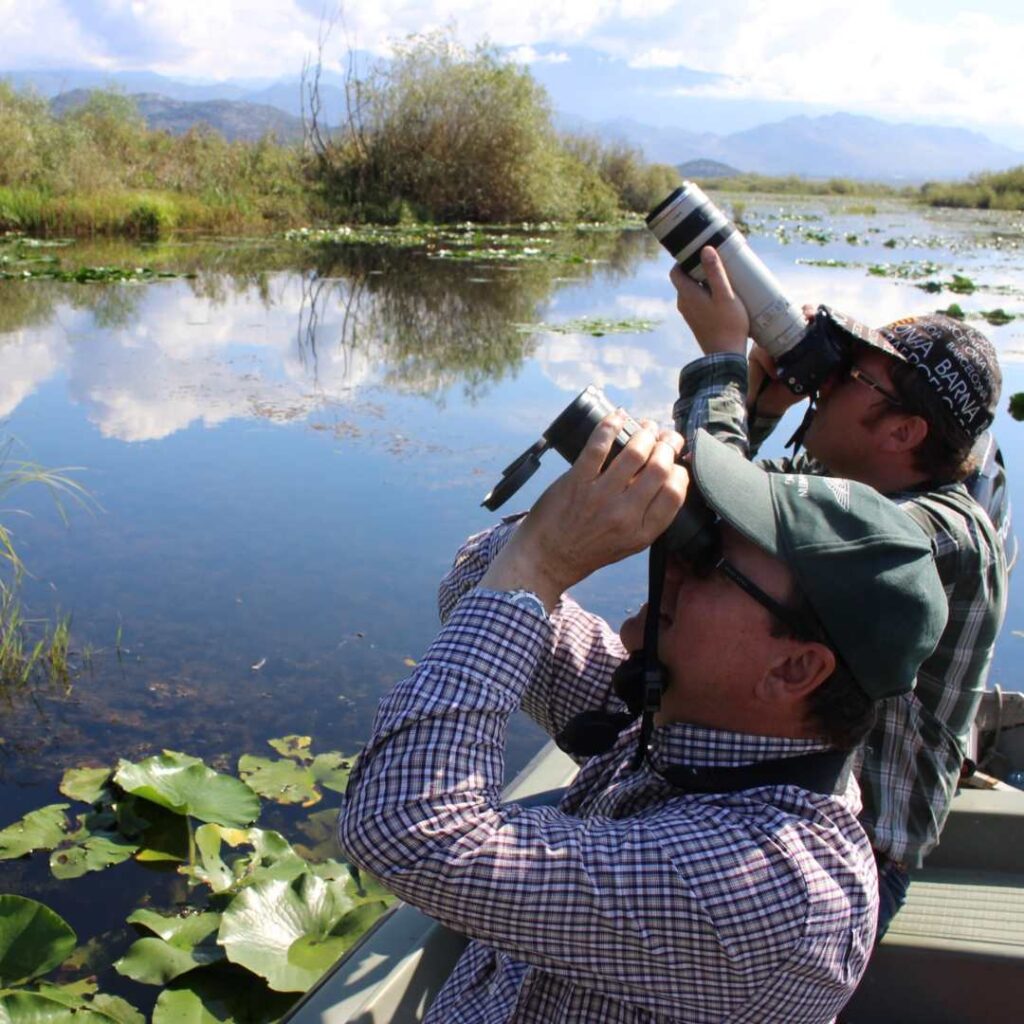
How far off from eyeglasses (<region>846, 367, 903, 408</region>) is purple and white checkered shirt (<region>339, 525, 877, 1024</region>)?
2.45 ft

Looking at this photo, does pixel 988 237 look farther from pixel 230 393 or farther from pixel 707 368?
pixel 707 368

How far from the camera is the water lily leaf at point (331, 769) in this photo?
293 cm

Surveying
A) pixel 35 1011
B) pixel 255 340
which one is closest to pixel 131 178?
pixel 255 340

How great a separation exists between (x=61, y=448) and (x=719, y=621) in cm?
496

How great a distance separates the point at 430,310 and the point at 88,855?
8139 millimetres

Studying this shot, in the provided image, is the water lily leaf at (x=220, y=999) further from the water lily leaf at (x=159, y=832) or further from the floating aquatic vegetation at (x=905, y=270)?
the floating aquatic vegetation at (x=905, y=270)

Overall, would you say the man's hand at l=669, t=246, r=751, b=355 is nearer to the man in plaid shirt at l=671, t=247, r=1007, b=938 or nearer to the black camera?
the man in plaid shirt at l=671, t=247, r=1007, b=938

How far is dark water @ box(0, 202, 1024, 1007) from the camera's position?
10.6 feet

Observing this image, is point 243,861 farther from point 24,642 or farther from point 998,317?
point 998,317

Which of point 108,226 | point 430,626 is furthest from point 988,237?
point 430,626

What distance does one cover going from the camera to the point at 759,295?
5.66 feet

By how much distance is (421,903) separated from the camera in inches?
40.9

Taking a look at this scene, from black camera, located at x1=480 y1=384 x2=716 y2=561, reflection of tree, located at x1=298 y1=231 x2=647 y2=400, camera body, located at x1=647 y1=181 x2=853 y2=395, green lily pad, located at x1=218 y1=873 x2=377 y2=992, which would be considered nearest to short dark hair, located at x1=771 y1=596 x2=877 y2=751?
black camera, located at x1=480 y1=384 x2=716 y2=561

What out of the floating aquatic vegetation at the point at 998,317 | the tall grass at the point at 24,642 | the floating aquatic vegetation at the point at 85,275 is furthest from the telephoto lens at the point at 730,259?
→ the floating aquatic vegetation at the point at 85,275
